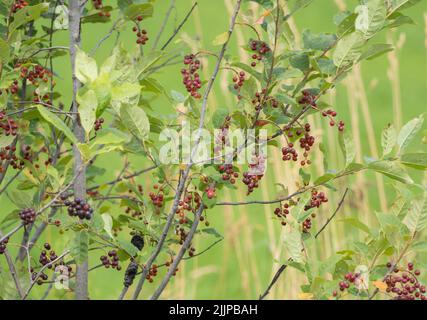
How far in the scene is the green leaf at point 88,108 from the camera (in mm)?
1745

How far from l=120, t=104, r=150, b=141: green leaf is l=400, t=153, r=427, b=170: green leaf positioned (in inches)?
22.5

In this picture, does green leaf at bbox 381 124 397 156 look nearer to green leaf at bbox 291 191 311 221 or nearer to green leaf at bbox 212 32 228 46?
green leaf at bbox 291 191 311 221

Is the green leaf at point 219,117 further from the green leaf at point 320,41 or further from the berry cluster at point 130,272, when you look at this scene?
the berry cluster at point 130,272

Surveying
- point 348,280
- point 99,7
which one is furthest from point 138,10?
point 348,280

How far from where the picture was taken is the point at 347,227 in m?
4.30

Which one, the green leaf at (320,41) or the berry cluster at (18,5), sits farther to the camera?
the berry cluster at (18,5)

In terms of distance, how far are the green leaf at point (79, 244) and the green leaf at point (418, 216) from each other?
74 centimetres

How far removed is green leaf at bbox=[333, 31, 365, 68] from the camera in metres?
Answer: 1.86

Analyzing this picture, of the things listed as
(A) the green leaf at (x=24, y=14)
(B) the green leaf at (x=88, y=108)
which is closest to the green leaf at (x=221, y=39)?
(B) the green leaf at (x=88, y=108)

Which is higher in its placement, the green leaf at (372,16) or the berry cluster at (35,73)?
the berry cluster at (35,73)
